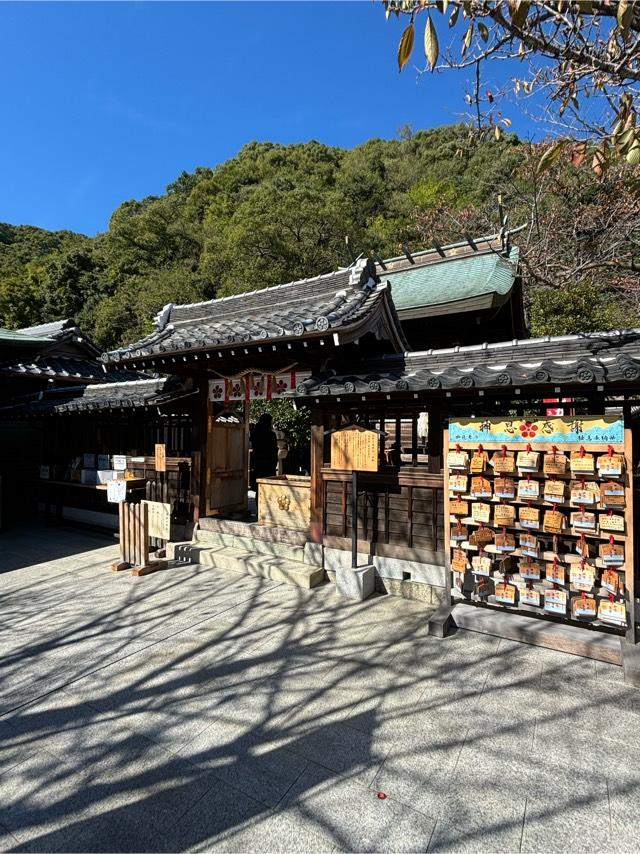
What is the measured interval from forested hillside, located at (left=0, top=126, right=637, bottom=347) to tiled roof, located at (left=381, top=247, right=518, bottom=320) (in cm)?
104

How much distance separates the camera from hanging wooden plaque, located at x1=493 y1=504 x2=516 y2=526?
5352 mm

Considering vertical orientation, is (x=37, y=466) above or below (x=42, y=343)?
below

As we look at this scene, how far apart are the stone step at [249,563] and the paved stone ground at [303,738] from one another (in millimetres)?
1136

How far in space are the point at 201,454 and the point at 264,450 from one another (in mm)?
7146

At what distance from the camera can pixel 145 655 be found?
5.05 metres

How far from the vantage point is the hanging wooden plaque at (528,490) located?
16.9ft

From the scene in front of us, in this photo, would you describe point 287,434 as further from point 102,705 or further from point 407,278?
point 102,705

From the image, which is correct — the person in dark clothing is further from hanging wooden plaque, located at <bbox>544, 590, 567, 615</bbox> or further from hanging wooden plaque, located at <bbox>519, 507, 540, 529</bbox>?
hanging wooden plaque, located at <bbox>544, 590, 567, 615</bbox>

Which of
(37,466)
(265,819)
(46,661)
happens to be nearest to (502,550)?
(265,819)

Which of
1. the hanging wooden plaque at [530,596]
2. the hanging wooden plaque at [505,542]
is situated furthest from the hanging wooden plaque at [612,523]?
the hanging wooden plaque at [530,596]

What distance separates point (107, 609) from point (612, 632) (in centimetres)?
644

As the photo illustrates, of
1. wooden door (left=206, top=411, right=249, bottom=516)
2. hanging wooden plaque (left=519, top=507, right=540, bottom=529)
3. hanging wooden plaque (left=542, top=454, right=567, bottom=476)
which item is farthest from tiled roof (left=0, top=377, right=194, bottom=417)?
hanging wooden plaque (left=542, top=454, right=567, bottom=476)

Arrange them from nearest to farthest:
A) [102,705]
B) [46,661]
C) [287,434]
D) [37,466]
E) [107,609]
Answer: [102,705]
[46,661]
[107,609]
[37,466]
[287,434]

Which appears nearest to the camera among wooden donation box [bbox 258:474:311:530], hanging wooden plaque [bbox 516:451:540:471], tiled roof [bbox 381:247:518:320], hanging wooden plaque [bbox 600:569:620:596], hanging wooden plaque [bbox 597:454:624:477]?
hanging wooden plaque [bbox 597:454:624:477]
